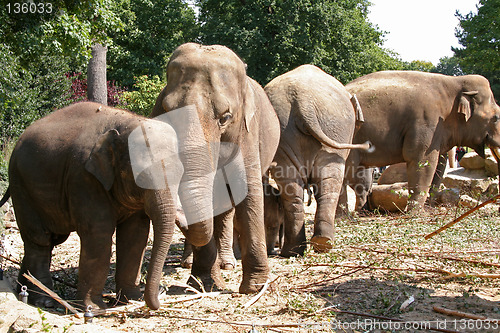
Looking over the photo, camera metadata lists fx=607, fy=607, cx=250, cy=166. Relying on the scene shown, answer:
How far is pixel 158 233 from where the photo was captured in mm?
4539

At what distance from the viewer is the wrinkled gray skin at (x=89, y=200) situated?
477 cm

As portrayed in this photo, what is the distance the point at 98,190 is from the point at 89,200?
0.35 feet

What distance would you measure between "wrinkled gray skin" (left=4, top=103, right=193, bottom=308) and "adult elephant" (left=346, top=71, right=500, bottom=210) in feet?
21.1

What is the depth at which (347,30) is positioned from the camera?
1030 inches

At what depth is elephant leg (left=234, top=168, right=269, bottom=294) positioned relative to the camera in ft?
18.6

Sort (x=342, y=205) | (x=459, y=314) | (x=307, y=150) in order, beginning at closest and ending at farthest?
(x=459, y=314) → (x=307, y=150) → (x=342, y=205)

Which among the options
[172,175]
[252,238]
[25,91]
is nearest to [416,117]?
[252,238]

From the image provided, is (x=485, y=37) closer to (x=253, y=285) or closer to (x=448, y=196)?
(x=448, y=196)

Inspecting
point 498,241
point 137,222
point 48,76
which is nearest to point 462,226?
point 498,241

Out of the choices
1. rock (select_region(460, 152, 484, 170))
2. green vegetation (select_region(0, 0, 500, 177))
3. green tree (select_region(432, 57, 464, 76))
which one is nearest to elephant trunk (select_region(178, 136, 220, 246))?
green vegetation (select_region(0, 0, 500, 177))

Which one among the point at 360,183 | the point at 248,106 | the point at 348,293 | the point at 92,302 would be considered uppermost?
the point at 248,106

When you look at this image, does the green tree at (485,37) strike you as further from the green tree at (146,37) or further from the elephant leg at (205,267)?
the elephant leg at (205,267)

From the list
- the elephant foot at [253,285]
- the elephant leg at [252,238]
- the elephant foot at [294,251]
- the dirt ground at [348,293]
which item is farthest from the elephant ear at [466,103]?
the elephant foot at [253,285]

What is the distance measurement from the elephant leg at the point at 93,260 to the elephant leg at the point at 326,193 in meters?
3.24
